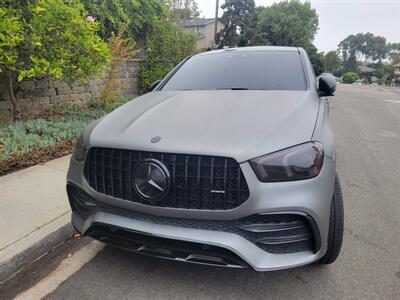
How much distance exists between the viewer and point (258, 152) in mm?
1871

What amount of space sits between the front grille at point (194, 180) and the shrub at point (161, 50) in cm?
813

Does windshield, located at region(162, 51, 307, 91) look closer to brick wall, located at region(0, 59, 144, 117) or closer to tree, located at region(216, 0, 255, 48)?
brick wall, located at region(0, 59, 144, 117)

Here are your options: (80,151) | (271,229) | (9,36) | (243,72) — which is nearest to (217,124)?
(271,229)

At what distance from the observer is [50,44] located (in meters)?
5.16

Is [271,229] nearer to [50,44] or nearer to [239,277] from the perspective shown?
[239,277]

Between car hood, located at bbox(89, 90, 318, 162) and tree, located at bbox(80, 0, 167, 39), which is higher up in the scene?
tree, located at bbox(80, 0, 167, 39)

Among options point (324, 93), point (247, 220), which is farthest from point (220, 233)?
point (324, 93)

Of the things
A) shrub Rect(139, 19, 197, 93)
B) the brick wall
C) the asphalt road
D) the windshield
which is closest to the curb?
the asphalt road

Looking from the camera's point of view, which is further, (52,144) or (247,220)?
(52,144)

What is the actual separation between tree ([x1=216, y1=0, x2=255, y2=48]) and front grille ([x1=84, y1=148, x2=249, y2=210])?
28751 millimetres

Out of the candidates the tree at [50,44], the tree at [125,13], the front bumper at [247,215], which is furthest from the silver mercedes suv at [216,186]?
the tree at [125,13]

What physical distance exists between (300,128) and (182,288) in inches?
51.5

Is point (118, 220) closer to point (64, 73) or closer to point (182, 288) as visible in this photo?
point (182, 288)

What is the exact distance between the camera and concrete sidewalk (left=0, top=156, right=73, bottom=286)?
2.52m
